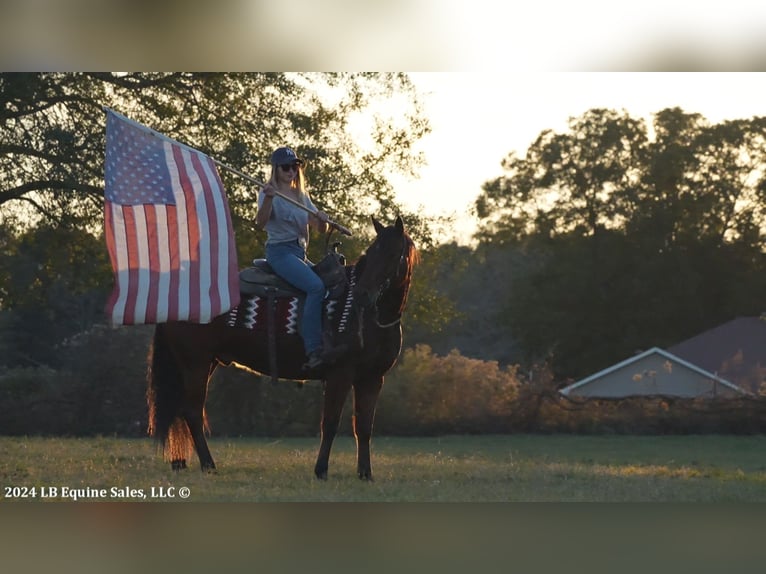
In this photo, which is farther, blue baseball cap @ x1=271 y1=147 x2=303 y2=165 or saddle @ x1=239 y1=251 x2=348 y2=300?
saddle @ x1=239 y1=251 x2=348 y2=300

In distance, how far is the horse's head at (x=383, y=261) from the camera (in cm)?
1080

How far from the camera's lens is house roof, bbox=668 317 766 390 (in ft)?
82.8

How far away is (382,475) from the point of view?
39.1 feet

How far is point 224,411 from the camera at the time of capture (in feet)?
68.4

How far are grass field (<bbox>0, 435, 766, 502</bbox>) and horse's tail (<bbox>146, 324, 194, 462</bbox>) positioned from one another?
23 cm

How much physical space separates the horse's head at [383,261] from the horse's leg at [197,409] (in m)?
1.96

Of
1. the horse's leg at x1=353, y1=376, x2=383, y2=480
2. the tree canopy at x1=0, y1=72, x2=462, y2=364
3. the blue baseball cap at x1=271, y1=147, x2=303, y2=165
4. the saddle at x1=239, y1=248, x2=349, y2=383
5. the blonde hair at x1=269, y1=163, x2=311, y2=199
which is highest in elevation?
the tree canopy at x1=0, y1=72, x2=462, y2=364

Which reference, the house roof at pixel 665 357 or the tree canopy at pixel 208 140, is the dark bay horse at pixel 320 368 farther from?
the house roof at pixel 665 357

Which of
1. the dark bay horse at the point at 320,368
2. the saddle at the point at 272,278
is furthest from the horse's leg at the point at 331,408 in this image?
the saddle at the point at 272,278

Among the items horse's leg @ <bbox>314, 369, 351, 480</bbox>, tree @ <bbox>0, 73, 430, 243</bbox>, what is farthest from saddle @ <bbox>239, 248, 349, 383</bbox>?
tree @ <bbox>0, 73, 430, 243</bbox>

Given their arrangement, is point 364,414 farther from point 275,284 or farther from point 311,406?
point 311,406

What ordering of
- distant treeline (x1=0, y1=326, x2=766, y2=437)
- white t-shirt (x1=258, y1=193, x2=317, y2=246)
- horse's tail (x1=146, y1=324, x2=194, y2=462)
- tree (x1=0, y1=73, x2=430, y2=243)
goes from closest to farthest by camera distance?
1. white t-shirt (x1=258, y1=193, x2=317, y2=246)
2. horse's tail (x1=146, y1=324, x2=194, y2=462)
3. tree (x1=0, y1=73, x2=430, y2=243)
4. distant treeline (x1=0, y1=326, x2=766, y2=437)

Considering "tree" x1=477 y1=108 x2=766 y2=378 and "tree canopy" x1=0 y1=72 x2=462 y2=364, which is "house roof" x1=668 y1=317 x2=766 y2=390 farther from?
"tree canopy" x1=0 y1=72 x2=462 y2=364

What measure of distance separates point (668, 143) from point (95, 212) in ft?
61.6
